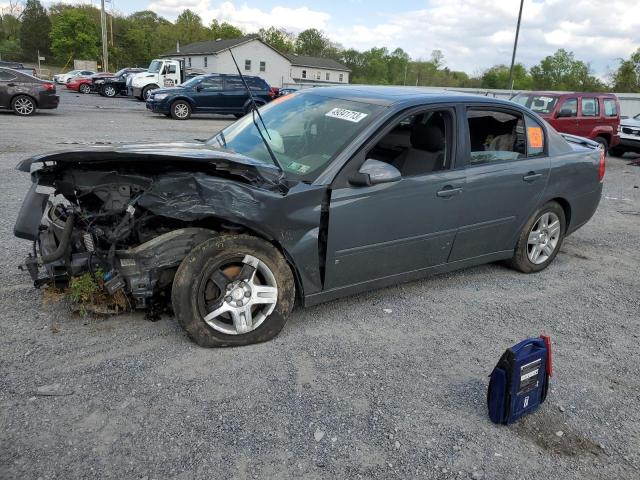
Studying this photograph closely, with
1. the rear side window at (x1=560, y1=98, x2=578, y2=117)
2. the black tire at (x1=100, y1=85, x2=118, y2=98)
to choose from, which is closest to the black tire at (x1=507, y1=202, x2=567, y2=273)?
the rear side window at (x1=560, y1=98, x2=578, y2=117)

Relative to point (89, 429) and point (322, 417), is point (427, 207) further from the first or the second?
point (89, 429)

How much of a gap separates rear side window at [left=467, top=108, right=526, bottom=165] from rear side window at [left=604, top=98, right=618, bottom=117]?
11.2 m

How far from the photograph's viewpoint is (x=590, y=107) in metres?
13.7

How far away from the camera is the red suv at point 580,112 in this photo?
43.3 feet

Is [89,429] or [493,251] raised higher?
[493,251]

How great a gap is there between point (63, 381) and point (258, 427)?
1168 mm

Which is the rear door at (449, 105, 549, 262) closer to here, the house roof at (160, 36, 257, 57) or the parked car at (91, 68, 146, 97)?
the parked car at (91, 68, 146, 97)

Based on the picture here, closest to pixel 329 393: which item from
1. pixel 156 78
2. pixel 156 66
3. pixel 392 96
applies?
pixel 392 96

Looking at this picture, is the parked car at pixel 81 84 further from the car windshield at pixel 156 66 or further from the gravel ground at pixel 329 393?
the gravel ground at pixel 329 393

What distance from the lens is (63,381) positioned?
9.61ft

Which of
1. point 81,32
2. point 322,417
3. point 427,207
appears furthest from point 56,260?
point 81,32

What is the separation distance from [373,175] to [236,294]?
1198mm

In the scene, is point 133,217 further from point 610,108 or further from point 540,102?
point 610,108

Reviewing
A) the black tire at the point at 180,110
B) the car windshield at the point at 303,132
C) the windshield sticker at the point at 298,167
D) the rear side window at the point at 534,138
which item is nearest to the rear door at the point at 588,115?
the rear side window at the point at 534,138
